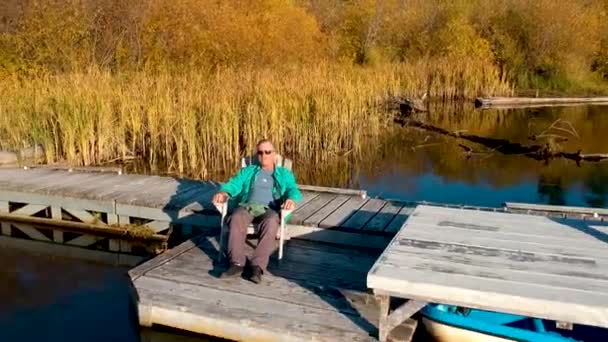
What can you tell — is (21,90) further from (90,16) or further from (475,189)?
(475,189)

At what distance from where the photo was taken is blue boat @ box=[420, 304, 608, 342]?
372 centimetres

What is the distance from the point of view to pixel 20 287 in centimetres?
559

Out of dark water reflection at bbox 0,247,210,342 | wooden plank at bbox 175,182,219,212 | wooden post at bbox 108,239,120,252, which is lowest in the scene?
dark water reflection at bbox 0,247,210,342

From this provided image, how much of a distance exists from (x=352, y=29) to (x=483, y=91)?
9.53m

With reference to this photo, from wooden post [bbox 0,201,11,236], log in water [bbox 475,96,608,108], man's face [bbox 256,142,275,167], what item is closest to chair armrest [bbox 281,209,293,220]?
man's face [bbox 256,142,275,167]

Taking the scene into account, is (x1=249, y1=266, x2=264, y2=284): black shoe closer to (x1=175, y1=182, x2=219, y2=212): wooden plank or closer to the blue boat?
the blue boat

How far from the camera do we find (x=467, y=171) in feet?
34.6

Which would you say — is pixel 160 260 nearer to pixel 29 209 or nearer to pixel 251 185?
pixel 251 185

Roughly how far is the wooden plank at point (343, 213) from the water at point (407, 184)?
5.95 ft

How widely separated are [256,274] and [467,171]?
6.85 metres

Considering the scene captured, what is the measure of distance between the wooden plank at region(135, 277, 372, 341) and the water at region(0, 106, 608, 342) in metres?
0.24

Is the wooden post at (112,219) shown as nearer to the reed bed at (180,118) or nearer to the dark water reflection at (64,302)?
the dark water reflection at (64,302)

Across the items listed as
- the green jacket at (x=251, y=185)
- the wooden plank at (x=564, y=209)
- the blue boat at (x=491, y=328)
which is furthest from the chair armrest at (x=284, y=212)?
the wooden plank at (x=564, y=209)

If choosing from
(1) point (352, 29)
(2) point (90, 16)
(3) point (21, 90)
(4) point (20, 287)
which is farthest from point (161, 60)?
(1) point (352, 29)
